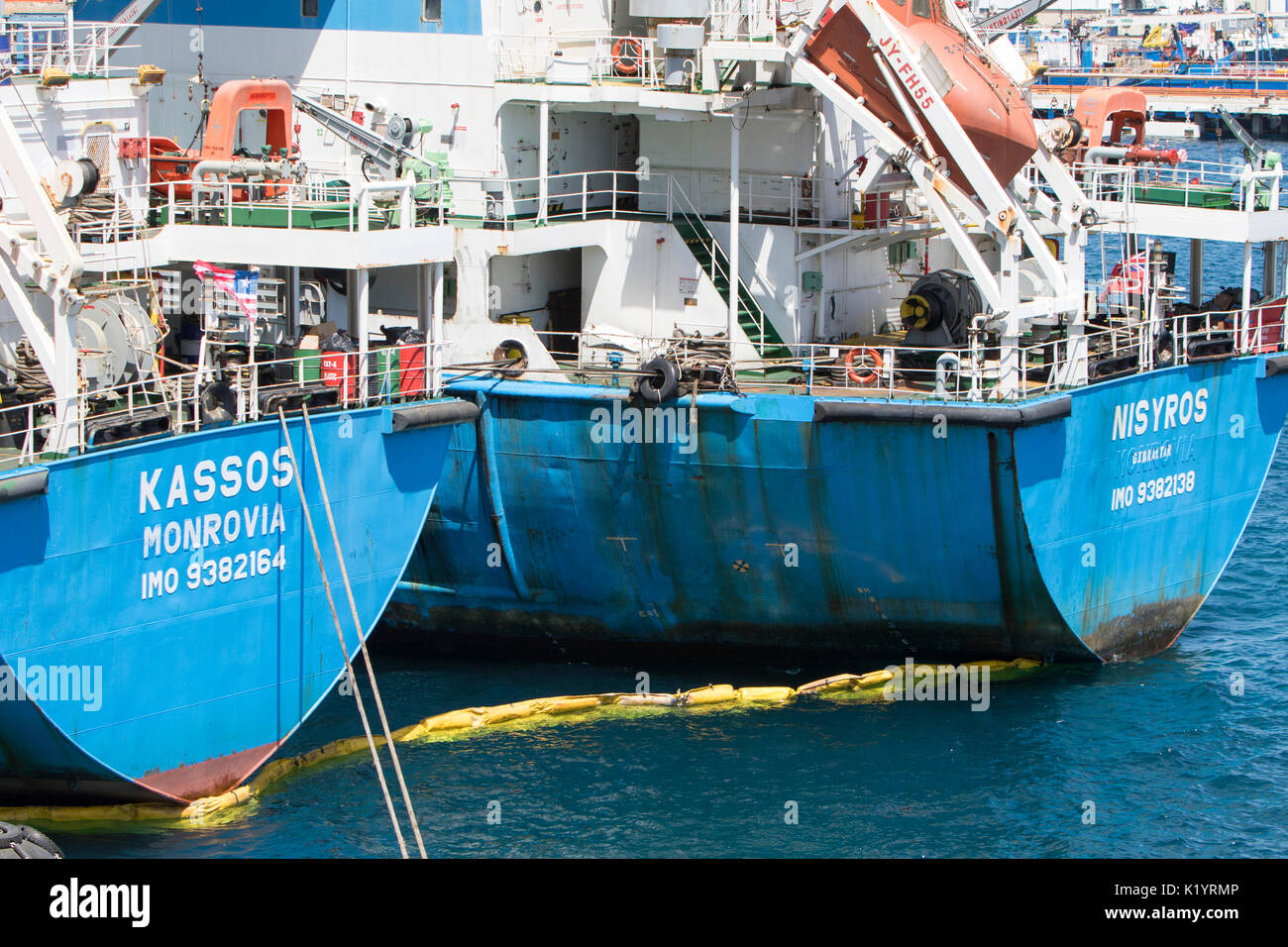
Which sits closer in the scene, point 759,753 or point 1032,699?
point 759,753

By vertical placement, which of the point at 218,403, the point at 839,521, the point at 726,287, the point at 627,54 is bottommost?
the point at 839,521

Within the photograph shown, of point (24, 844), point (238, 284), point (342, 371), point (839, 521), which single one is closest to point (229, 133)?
point (238, 284)

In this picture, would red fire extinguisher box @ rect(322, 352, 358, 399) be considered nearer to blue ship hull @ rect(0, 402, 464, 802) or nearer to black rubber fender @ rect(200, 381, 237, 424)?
blue ship hull @ rect(0, 402, 464, 802)

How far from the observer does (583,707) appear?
854 inches

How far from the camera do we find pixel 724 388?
21469mm

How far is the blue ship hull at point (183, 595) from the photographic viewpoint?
56.5 feet

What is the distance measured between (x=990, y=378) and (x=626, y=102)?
6.42 m

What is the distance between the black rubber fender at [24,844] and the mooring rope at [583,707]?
2385mm

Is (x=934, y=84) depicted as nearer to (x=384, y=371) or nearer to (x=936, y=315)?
(x=936, y=315)

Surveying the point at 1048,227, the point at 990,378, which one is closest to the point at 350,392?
the point at 990,378

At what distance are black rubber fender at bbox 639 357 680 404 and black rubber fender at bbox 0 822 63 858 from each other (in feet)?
27.6

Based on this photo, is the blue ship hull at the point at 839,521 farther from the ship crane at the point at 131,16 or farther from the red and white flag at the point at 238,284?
the ship crane at the point at 131,16

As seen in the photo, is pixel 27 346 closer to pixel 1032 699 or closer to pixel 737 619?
pixel 737 619

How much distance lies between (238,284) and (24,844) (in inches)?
256
